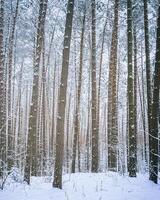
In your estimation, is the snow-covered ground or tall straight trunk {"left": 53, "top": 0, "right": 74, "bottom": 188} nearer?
the snow-covered ground

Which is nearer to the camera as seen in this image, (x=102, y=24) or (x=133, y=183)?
(x=133, y=183)

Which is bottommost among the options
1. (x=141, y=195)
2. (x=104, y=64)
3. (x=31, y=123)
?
(x=141, y=195)

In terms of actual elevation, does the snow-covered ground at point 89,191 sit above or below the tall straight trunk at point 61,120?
below

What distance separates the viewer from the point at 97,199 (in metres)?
7.48

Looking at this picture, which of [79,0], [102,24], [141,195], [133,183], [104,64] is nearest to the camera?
[141,195]

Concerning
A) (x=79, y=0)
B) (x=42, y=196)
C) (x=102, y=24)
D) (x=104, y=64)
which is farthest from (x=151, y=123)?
(x=104, y=64)

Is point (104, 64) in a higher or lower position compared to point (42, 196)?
higher

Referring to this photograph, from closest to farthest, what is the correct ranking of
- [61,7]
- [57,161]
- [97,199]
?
[97,199]
[57,161]
[61,7]

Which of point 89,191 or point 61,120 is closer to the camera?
point 89,191

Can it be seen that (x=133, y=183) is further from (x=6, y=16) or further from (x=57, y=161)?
(x=6, y=16)

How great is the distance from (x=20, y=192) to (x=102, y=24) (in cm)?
1528

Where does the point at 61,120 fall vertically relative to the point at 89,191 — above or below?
above

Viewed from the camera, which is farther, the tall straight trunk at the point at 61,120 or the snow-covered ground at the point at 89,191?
the tall straight trunk at the point at 61,120

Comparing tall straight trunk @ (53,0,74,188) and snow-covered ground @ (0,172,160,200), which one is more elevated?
tall straight trunk @ (53,0,74,188)
